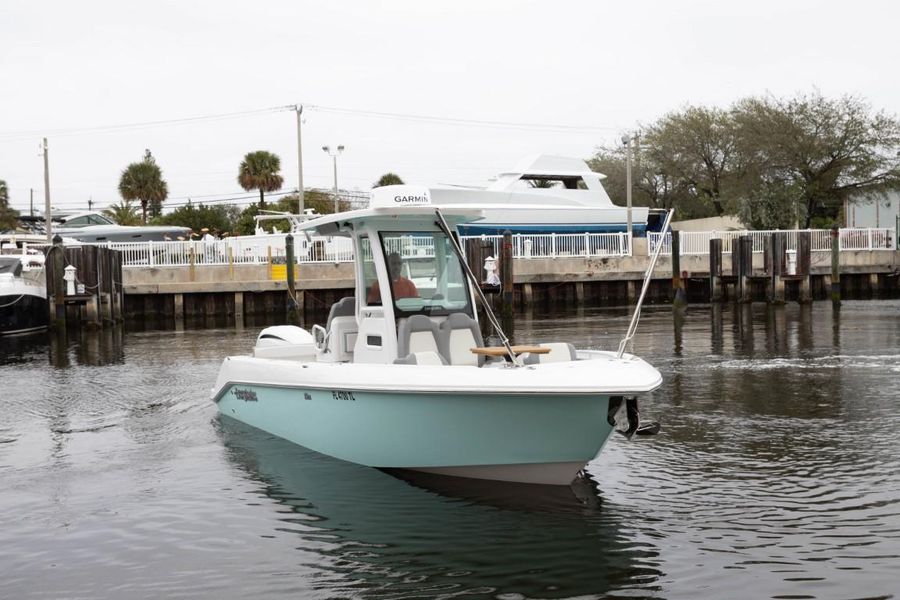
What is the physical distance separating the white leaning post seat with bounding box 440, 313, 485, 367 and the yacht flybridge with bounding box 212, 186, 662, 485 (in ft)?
0.04

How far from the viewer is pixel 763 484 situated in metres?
8.54

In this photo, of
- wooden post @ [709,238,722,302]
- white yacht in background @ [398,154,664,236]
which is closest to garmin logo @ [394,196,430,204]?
wooden post @ [709,238,722,302]

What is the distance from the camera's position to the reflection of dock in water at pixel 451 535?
6480 millimetres

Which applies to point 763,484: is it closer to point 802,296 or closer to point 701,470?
point 701,470

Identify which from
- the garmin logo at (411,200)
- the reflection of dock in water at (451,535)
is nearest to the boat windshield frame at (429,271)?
the garmin logo at (411,200)

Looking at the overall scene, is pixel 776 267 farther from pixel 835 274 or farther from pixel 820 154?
pixel 820 154

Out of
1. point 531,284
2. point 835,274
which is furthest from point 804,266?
point 531,284

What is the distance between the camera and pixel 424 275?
9.43 m

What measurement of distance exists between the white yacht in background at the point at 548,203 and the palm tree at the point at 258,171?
2859 centimetres

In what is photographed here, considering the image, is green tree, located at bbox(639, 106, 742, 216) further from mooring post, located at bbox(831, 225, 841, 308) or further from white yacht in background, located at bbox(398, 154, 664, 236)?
mooring post, located at bbox(831, 225, 841, 308)

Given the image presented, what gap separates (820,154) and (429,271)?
43.9m

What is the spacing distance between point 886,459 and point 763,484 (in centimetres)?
158

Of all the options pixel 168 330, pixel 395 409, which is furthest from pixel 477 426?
pixel 168 330

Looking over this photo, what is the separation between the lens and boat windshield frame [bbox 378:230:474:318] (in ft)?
30.6
